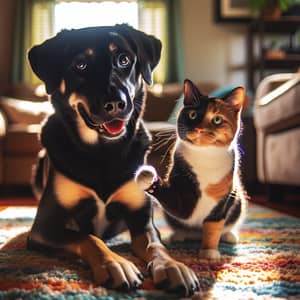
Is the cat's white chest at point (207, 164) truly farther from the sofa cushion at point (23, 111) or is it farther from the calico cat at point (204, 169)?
the sofa cushion at point (23, 111)

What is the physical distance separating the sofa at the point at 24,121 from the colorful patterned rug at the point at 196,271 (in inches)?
45.1

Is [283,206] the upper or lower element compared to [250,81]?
lower

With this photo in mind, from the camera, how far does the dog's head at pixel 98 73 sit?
0.90 metres

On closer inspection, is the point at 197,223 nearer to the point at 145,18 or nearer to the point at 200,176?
the point at 200,176

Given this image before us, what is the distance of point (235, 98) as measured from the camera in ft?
2.99

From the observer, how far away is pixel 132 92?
0.98 meters

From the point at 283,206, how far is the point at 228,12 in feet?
7.77

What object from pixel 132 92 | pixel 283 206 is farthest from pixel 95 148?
pixel 283 206

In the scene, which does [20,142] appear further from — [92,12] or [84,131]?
[84,131]

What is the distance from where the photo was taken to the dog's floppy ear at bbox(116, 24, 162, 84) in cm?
104

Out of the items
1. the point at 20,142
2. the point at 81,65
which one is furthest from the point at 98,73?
the point at 20,142

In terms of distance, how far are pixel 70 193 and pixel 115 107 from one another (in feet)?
0.88

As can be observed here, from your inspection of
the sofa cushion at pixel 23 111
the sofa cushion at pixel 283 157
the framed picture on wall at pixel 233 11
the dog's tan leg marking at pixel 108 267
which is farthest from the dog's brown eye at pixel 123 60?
the framed picture on wall at pixel 233 11

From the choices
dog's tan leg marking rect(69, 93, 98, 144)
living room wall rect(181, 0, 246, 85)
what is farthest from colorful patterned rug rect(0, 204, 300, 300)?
living room wall rect(181, 0, 246, 85)
